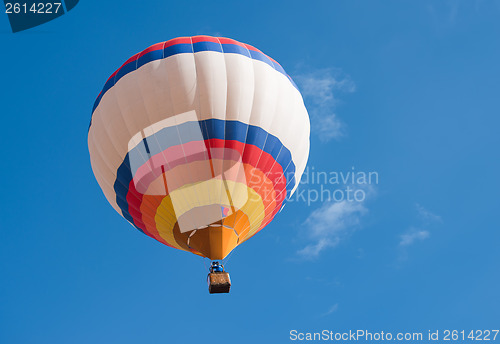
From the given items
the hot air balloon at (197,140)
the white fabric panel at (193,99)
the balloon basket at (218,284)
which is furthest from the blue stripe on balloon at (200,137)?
the balloon basket at (218,284)

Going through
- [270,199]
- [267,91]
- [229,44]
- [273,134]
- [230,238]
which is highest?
[229,44]

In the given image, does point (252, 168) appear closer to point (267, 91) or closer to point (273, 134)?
point (273, 134)

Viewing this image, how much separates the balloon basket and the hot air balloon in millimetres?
100

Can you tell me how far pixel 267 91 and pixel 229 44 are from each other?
1.53 meters

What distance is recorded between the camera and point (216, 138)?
11031mm

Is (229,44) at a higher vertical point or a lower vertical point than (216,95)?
higher

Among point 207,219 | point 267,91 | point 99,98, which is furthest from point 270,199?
point 99,98

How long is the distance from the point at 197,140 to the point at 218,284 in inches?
117

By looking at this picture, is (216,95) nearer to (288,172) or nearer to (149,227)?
(288,172)

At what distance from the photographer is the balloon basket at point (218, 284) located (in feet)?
35.7

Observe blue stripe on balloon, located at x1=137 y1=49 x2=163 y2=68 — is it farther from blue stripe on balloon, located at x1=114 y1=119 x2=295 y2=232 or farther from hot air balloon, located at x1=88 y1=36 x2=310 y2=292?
blue stripe on balloon, located at x1=114 y1=119 x2=295 y2=232

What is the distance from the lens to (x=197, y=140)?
36.1 ft

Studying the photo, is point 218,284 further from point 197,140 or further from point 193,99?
point 193,99

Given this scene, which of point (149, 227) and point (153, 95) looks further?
point (149, 227)
